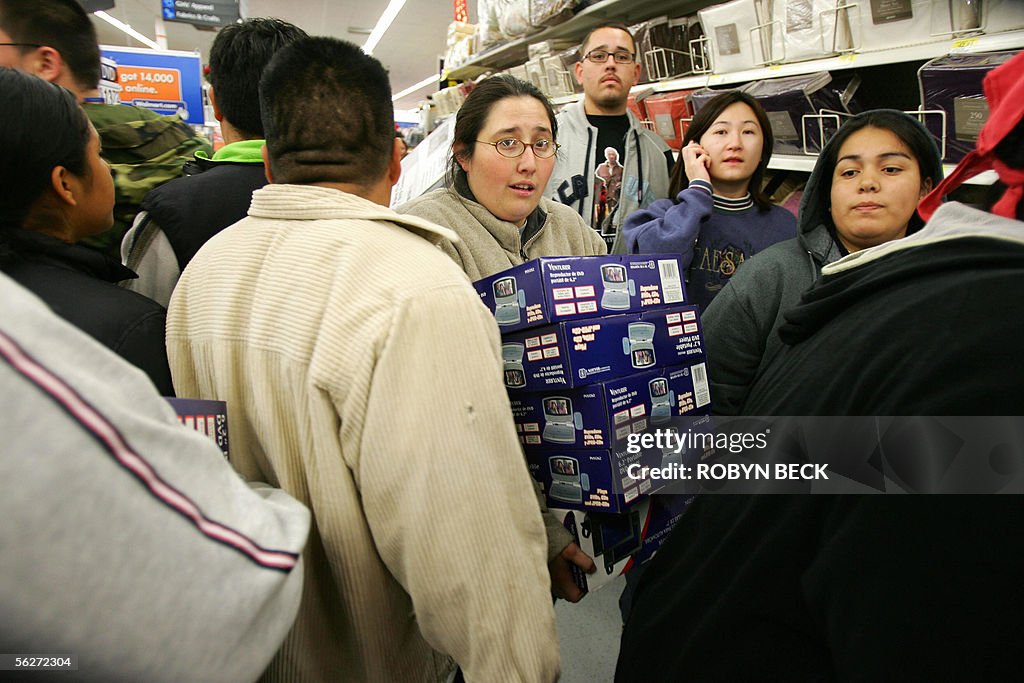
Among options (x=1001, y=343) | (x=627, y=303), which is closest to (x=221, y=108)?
(x=627, y=303)

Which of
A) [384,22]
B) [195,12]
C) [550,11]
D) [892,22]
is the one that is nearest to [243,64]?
[892,22]

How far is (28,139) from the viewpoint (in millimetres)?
967

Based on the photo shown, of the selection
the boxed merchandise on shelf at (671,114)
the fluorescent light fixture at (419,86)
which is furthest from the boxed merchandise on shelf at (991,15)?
the fluorescent light fixture at (419,86)

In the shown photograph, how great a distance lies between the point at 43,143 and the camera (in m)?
0.99

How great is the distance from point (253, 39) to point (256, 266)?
99 cm

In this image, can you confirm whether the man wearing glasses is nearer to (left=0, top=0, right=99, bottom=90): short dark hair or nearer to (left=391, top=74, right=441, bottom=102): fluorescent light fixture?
(left=0, top=0, right=99, bottom=90): short dark hair

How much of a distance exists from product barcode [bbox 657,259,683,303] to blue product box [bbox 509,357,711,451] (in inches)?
5.7

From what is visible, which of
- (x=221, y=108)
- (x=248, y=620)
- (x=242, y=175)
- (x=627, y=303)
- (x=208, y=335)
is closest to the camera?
(x=248, y=620)

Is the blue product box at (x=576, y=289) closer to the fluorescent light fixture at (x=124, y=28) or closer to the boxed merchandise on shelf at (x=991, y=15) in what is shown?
the boxed merchandise on shelf at (x=991, y=15)

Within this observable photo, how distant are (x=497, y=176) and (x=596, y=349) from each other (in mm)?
671

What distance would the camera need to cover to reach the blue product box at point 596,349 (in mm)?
1049

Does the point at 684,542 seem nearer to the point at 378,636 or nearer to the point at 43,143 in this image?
the point at 378,636

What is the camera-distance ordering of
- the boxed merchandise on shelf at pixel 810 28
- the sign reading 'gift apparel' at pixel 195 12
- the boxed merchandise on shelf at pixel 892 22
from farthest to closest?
the sign reading 'gift apparel' at pixel 195 12, the boxed merchandise on shelf at pixel 810 28, the boxed merchandise on shelf at pixel 892 22

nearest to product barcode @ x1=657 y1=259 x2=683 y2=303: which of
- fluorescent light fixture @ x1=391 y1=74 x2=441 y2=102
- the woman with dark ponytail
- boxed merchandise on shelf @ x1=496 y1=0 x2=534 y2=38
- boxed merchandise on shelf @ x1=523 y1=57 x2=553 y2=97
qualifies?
the woman with dark ponytail
